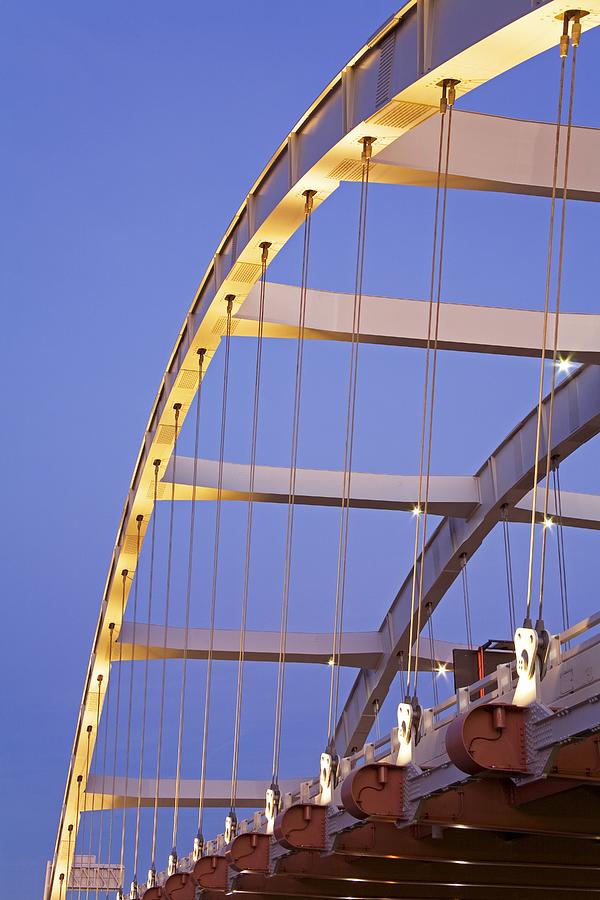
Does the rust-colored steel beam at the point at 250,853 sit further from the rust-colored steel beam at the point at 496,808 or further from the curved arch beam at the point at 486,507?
the curved arch beam at the point at 486,507

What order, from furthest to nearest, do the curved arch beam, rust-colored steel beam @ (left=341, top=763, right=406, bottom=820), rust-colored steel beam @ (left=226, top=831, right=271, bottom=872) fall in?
the curved arch beam → rust-colored steel beam @ (left=226, top=831, right=271, bottom=872) → rust-colored steel beam @ (left=341, top=763, right=406, bottom=820)

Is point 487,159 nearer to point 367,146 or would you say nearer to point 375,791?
point 367,146

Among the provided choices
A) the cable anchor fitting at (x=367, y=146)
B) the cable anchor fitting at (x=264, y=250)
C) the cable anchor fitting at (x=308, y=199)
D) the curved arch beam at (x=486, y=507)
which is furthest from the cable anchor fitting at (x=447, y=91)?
the curved arch beam at (x=486, y=507)

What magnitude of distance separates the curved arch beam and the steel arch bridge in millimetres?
63

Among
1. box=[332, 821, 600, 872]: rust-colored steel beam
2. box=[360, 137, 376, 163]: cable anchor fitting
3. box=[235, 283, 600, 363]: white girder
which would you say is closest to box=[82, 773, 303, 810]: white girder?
box=[235, 283, 600, 363]: white girder

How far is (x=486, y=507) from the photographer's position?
33219 millimetres

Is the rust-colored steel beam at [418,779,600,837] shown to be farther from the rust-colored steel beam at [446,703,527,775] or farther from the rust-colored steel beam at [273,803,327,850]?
the rust-colored steel beam at [446,703,527,775]

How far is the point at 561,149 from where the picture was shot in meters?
20.8

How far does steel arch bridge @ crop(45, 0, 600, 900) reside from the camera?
13456 millimetres

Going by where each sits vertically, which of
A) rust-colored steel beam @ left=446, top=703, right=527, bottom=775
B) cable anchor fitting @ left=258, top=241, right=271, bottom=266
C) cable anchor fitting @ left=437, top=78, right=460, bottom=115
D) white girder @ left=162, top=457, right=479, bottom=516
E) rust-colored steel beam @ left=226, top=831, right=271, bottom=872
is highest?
cable anchor fitting @ left=258, top=241, right=271, bottom=266

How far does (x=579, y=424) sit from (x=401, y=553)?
79.7 metres

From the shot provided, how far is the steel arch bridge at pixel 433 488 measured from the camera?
13.5 m

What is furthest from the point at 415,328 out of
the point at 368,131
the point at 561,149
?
the point at 368,131

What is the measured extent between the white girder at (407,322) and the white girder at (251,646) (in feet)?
55.2
